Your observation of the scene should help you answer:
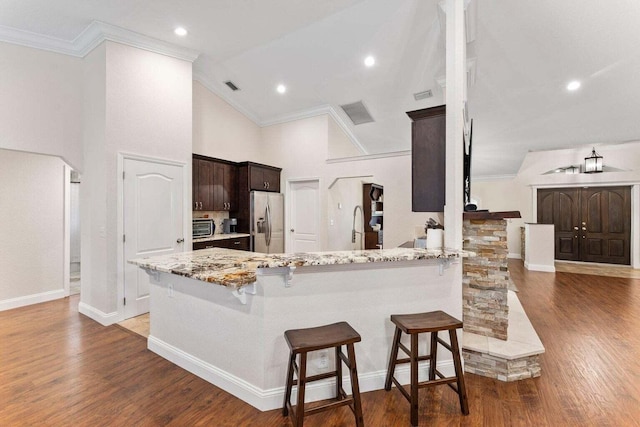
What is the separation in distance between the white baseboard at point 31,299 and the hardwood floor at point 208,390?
2.29ft

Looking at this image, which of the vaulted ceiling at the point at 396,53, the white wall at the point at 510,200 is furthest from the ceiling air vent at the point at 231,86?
the white wall at the point at 510,200

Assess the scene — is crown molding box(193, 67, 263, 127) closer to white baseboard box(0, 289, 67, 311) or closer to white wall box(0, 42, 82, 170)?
white wall box(0, 42, 82, 170)

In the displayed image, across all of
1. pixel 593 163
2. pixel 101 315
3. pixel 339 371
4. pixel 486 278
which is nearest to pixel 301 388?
pixel 339 371

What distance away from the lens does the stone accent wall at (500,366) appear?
2.34 meters

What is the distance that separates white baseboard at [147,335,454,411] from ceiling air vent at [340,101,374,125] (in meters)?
4.70

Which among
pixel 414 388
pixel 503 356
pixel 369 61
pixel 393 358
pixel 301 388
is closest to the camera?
pixel 301 388

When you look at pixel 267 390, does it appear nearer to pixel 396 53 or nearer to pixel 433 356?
pixel 433 356

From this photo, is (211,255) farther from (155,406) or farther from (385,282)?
(385,282)

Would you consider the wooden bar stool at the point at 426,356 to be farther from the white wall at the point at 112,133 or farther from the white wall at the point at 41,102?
the white wall at the point at 41,102

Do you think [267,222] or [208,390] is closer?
[208,390]

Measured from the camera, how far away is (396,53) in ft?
14.2

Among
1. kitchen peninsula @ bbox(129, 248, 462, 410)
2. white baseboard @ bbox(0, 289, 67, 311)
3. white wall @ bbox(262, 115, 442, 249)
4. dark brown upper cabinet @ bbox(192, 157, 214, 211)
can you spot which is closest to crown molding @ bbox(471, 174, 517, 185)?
white wall @ bbox(262, 115, 442, 249)

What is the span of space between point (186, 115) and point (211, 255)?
99.8 inches

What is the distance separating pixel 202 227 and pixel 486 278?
4.18 metres
